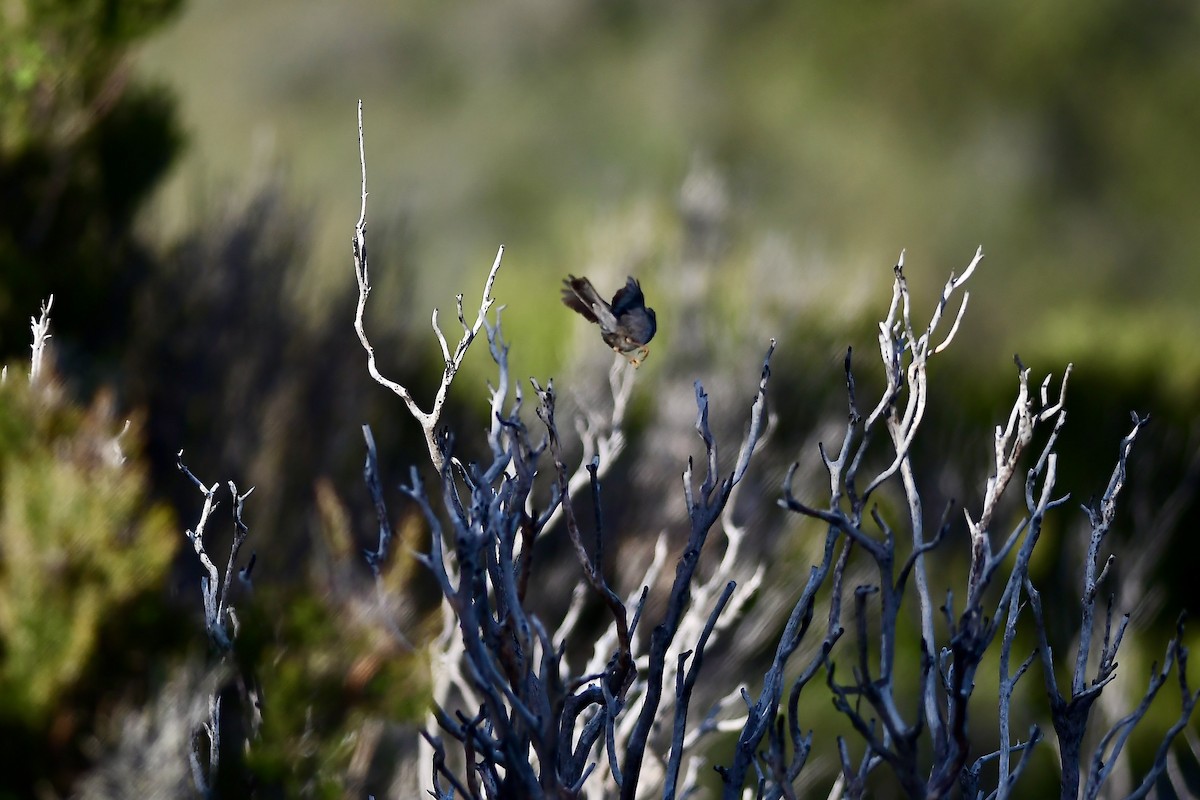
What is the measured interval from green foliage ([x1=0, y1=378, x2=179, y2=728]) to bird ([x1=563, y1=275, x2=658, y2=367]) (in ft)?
4.80

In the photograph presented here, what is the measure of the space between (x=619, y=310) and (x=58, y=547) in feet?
6.11

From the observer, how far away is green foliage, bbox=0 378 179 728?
2918 millimetres

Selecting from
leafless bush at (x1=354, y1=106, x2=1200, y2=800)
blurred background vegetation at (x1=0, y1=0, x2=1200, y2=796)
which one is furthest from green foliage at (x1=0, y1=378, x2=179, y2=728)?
leafless bush at (x1=354, y1=106, x2=1200, y2=800)

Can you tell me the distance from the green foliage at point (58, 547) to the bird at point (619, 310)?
1.46m

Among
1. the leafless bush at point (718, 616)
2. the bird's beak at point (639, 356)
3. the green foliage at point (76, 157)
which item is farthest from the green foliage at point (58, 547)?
the leafless bush at point (718, 616)

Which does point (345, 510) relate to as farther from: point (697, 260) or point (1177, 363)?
point (1177, 363)

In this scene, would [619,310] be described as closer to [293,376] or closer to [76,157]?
[76,157]

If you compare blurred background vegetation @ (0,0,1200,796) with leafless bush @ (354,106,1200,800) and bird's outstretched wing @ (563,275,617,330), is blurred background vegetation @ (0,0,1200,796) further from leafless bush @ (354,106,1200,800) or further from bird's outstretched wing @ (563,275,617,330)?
bird's outstretched wing @ (563,275,617,330)

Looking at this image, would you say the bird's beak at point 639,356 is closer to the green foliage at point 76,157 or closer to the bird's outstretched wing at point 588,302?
the bird's outstretched wing at point 588,302

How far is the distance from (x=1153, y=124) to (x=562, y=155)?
35.7 ft

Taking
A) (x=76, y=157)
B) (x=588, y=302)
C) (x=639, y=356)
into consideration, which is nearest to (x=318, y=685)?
(x=639, y=356)

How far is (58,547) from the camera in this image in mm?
2980

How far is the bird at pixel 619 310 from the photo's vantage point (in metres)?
1.94

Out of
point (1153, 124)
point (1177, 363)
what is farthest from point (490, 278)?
point (1153, 124)
